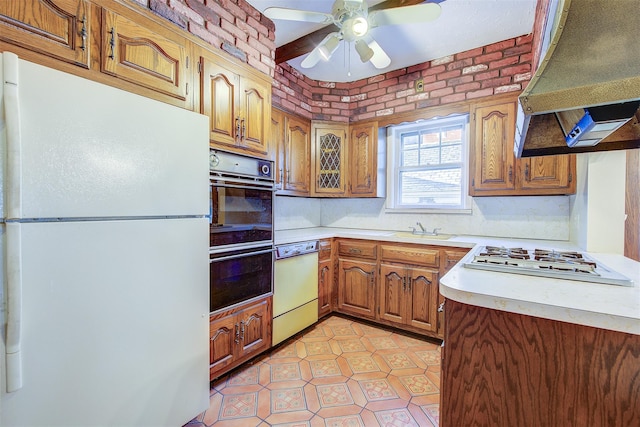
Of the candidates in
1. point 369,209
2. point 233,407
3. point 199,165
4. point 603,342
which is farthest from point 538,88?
point 369,209

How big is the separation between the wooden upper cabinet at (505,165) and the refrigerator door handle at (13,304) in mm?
2844

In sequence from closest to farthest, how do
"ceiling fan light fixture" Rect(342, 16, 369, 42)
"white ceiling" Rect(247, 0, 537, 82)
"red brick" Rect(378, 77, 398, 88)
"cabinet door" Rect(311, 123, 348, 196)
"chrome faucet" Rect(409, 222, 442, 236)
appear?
1. "ceiling fan light fixture" Rect(342, 16, 369, 42)
2. "white ceiling" Rect(247, 0, 537, 82)
3. "chrome faucet" Rect(409, 222, 442, 236)
4. "red brick" Rect(378, 77, 398, 88)
5. "cabinet door" Rect(311, 123, 348, 196)

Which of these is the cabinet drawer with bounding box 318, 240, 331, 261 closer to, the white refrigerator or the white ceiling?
the white refrigerator

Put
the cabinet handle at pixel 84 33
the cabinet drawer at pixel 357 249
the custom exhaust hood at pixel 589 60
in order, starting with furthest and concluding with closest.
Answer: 1. the cabinet drawer at pixel 357 249
2. the cabinet handle at pixel 84 33
3. the custom exhaust hood at pixel 589 60

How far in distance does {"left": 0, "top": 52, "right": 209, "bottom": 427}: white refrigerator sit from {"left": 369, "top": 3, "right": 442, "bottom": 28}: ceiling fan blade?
121 centimetres

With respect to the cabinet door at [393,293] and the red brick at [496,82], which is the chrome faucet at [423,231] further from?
the red brick at [496,82]

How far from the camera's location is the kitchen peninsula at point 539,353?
79 centimetres

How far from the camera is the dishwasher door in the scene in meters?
2.25

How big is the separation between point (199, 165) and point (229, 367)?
1.34m

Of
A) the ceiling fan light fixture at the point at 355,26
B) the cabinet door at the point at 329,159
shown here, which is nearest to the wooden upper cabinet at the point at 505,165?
the cabinet door at the point at 329,159

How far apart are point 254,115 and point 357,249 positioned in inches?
61.2

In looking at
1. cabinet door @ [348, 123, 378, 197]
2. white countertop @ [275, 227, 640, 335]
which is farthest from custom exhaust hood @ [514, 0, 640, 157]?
cabinet door @ [348, 123, 378, 197]

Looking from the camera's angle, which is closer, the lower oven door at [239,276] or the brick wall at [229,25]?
the brick wall at [229,25]

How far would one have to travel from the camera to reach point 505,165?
2.33 metres
